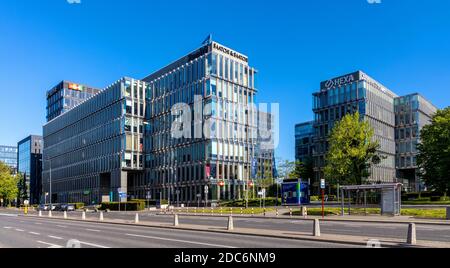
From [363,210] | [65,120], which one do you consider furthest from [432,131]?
[65,120]

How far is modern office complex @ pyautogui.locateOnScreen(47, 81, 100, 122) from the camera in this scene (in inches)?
6447

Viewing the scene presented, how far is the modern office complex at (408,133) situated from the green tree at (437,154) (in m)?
55.7

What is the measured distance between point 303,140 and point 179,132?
62.8 m

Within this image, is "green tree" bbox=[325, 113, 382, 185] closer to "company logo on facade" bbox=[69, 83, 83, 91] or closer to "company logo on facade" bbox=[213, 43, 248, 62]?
"company logo on facade" bbox=[213, 43, 248, 62]

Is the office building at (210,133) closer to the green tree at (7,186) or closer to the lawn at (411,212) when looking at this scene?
the lawn at (411,212)

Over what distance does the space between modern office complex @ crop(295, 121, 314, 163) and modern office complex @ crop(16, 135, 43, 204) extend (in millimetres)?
94785

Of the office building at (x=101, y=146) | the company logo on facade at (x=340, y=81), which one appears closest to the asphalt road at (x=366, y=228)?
the office building at (x=101, y=146)

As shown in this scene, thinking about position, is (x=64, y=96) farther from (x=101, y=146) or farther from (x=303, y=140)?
(x=303, y=140)

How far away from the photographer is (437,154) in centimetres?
6594

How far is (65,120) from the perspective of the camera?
5566 inches

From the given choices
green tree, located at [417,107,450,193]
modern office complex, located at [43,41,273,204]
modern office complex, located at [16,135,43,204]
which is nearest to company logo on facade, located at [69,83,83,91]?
modern office complex, located at [16,135,43,204]

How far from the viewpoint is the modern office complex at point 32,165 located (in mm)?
171875
